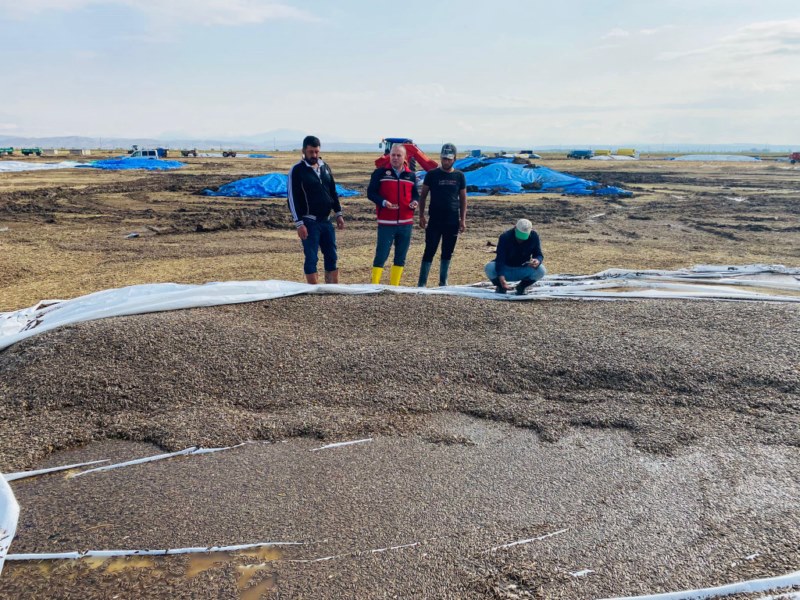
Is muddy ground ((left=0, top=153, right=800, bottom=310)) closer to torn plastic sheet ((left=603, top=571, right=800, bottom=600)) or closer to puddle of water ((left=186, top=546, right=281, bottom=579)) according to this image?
puddle of water ((left=186, top=546, right=281, bottom=579))

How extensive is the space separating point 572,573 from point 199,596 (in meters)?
1.37

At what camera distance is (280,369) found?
3715 mm

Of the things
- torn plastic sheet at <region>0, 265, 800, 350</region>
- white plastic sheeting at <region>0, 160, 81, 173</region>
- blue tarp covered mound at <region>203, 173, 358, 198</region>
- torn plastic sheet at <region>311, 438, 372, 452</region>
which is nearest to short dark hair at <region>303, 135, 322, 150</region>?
torn plastic sheet at <region>0, 265, 800, 350</region>

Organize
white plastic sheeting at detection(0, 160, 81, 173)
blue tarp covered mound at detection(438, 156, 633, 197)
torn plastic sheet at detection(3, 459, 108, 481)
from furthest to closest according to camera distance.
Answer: white plastic sheeting at detection(0, 160, 81, 173) < blue tarp covered mound at detection(438, 156, 633, 197) < torn plastic sheet at detection(3, 459, 108, 481)

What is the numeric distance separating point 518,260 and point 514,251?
103 mm

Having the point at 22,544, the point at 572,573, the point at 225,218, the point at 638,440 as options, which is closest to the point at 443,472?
the point at 572,573

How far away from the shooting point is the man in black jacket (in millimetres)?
5188

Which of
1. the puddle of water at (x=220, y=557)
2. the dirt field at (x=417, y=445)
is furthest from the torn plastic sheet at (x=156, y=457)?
the puddle of water at (x=220, y=557)

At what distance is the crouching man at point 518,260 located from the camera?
538 centimetres

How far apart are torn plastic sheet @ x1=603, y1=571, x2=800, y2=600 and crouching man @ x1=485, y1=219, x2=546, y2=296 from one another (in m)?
3.50

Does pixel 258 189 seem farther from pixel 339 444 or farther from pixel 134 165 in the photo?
pixel 134 165

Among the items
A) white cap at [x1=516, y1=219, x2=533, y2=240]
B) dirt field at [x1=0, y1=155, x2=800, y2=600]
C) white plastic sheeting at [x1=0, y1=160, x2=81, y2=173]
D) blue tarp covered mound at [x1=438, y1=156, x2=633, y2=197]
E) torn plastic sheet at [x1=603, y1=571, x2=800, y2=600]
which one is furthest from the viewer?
white plastic sheeting at [x1=0, y1=160, x2=81, y2=173]

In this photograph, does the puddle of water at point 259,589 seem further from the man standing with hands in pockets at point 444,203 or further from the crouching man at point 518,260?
the man standing with hands in pockets at point 444,203

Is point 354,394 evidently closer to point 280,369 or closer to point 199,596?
point 280,369
